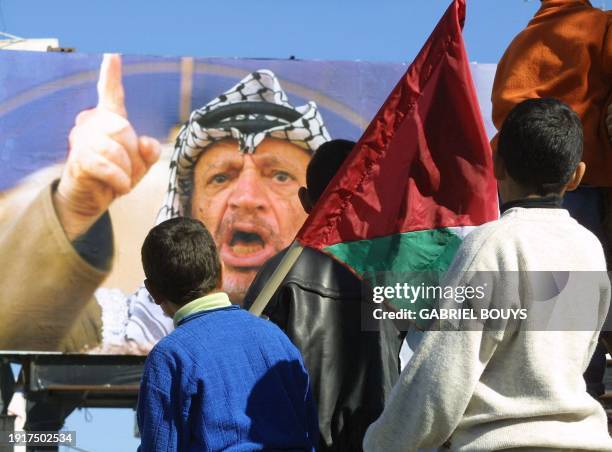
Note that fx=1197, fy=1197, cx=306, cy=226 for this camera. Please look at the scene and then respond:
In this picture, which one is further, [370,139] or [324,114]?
[324,114]

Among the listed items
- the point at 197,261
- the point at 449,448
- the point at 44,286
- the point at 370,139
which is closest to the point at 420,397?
the point at 449,448

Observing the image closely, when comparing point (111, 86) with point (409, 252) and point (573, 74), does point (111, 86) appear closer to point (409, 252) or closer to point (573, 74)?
point (573, 74)

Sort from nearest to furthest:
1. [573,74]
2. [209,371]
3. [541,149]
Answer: [541,149] < [209,371] < [573,74]

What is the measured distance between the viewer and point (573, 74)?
3588mm

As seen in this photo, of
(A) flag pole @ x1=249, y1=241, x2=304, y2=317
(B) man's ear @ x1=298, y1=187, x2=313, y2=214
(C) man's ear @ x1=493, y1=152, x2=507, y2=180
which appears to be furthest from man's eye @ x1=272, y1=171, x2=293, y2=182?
(C) man's ear @ x1=493, y1=152, x2=507, y2=180

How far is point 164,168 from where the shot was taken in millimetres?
9961

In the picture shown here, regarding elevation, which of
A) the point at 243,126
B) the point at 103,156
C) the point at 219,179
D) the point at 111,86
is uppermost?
the point at 111,86

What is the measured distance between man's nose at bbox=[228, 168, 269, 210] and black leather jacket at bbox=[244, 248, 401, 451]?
6.15 meters

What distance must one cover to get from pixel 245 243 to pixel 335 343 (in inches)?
242

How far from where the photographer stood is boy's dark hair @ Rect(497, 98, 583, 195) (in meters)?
2.61

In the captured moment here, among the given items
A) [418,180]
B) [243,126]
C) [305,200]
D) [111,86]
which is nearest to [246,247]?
[243,126]

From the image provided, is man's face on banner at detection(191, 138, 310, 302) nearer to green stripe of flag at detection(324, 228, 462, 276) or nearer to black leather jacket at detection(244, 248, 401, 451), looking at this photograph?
black leather jacket at detection(244, 248, 401, 451)

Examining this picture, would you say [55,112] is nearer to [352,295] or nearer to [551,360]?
[352,295]

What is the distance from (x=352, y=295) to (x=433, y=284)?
55 centimetres
